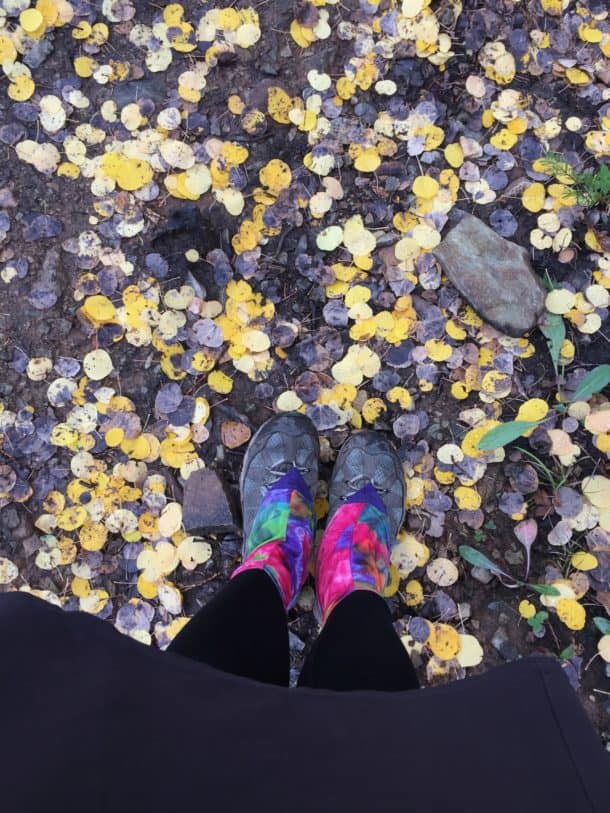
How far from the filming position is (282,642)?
1313 millimetres

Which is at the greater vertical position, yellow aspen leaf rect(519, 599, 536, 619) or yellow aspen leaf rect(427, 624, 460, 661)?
yellow aspen leaf rect(519, 599, 536, 619)

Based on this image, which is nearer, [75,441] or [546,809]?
[546,809]

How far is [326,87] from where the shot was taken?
172 centimetres

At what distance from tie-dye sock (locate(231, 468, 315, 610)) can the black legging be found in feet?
0.17

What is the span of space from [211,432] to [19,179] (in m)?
0.89

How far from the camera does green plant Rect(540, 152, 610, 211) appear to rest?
163 centimetres

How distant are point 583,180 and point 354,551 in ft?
3.82

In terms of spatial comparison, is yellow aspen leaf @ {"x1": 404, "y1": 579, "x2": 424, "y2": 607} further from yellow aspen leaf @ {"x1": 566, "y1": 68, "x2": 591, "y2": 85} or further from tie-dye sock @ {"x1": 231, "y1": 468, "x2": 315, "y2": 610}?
yellow aspen leaf @ {"x1": 566, "y1": 68, "x2": 591, "y2": 85}

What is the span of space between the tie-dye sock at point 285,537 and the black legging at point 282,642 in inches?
2.1

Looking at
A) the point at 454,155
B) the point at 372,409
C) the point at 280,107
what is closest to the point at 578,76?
the point at 454,155

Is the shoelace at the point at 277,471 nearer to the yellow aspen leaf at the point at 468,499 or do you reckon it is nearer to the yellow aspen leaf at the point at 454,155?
the yellow aspen leaf at the point at 468,499

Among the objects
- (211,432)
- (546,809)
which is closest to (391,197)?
(211,432)

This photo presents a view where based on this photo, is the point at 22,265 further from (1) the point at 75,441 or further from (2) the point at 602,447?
(2) the point at 602,447

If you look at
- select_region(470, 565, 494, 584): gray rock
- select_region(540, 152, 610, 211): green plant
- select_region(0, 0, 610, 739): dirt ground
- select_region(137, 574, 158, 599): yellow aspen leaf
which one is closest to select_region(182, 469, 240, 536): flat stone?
select_region(0, 0, 610, 739): dirt ground
